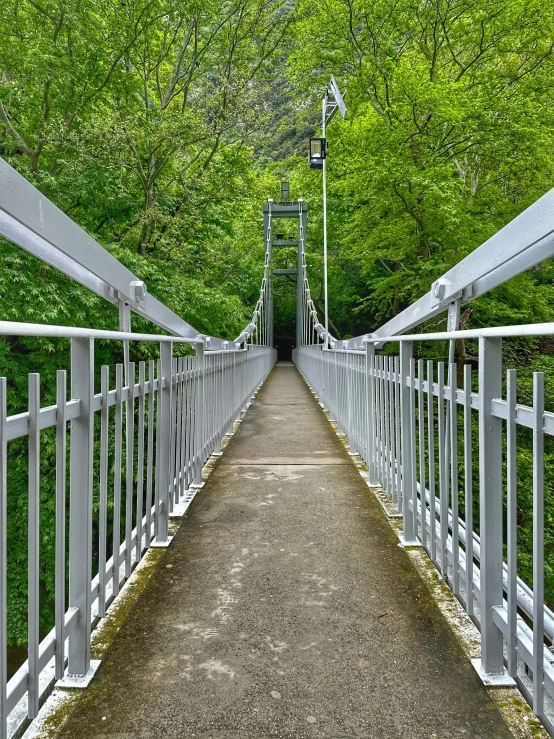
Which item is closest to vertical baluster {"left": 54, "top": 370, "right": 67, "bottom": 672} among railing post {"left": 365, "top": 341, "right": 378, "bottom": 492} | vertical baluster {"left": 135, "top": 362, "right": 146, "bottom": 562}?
vertical baluster {"left": 135, "top": 362, "right": 146, "bottom": 562}

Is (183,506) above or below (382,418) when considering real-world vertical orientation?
below

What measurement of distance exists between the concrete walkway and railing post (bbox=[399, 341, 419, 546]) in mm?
112

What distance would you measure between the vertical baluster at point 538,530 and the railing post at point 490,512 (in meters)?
0.26

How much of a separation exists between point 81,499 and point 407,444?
1.65m

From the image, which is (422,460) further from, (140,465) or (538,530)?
(140,465)

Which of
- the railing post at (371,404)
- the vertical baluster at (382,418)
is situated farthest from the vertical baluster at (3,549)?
the railing post at (371,404)

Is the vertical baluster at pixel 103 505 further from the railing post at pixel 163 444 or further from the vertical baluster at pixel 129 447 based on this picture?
the railing post at pixel 163 444

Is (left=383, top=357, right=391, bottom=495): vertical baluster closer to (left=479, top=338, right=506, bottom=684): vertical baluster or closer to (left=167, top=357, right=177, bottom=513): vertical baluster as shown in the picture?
(left=167, top=357, right=177, bottom=513): vertical baluster

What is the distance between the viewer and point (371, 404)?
3.88 meters

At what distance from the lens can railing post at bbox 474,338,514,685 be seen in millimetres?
1619

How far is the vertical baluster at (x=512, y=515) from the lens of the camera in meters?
1.40

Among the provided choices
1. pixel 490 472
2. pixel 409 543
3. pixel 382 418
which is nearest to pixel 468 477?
pixel 490 472

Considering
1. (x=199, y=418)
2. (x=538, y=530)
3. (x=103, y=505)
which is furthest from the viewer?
(x=199, y=418)

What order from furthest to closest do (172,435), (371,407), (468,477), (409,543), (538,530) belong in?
(371,407) → (172,435) → (409,543) → (468,477) → (538,530)
